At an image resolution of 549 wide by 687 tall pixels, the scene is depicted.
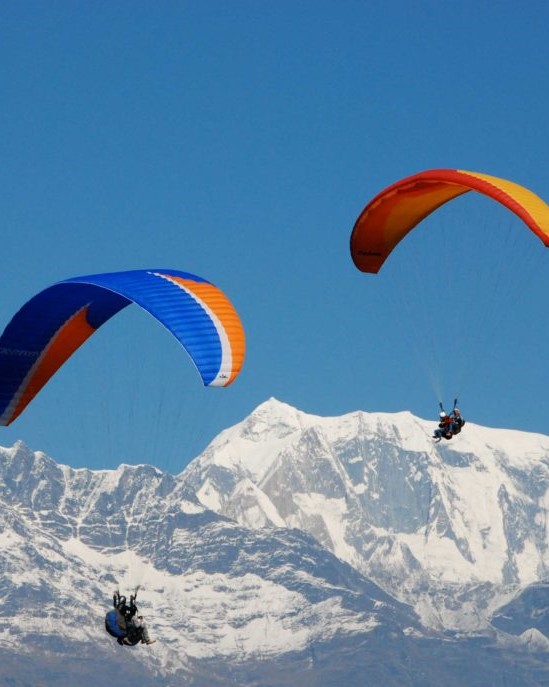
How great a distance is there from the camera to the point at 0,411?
212 ft

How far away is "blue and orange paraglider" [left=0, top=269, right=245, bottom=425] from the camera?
57938 millimetres

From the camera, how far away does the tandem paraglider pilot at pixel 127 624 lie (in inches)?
2231

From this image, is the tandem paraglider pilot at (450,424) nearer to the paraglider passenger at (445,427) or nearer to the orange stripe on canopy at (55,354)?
the paraglider passenger at (445,427)

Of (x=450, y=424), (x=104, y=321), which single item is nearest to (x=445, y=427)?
(x=450, y=424)

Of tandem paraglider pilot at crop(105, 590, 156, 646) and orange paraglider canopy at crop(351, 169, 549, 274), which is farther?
orange paraglider canopy at crop(351, 169, 549, 274)

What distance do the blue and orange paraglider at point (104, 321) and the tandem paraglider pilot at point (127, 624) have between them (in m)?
7.61

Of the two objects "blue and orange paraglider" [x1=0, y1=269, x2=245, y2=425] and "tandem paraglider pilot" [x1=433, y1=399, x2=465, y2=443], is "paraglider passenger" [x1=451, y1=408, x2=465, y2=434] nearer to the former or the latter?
"tandem paraglider pilot" [x1=433, y1=399, x2=465, y2=443]

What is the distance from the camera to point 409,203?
221 ft

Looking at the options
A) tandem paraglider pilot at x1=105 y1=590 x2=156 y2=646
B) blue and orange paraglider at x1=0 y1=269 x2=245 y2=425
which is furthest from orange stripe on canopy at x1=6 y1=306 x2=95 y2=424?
tandem paraglider pilot at x1=105 y1=590 x2=156 y2=646

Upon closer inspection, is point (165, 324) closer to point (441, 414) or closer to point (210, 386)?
point (210, 386)

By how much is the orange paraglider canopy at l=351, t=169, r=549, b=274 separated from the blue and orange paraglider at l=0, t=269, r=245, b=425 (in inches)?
335

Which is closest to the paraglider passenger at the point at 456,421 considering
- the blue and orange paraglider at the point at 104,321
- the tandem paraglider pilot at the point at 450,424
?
the tandem paraglider pilot at the point at 450,424

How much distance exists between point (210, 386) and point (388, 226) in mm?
15481

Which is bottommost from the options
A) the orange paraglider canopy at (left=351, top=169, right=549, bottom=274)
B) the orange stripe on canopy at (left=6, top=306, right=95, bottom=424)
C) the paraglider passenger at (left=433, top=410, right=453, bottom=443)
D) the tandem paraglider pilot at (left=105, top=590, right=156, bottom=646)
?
the tandem paraglider pilot at (left=105, top=590, right=156, bottom=646)
